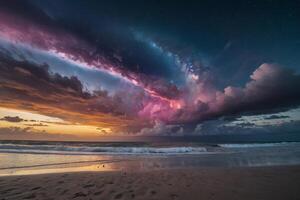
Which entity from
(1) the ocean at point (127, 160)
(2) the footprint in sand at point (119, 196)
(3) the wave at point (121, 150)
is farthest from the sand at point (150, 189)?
(3) the wave at point (121, 150)

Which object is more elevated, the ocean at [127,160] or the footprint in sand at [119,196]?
the ocean at [127,160]

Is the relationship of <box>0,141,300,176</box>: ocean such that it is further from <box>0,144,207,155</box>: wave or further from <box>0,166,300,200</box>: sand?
<box>0,166,300,200</box>: sand

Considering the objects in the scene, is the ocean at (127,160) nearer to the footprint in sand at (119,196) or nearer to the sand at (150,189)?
the sand at (150,189)

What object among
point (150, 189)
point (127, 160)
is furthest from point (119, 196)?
point (127, 160)

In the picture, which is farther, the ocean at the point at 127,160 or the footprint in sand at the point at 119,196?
the ocean at the point at 127,160

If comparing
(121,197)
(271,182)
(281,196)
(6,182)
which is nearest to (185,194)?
(121,197)

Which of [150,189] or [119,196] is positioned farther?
[150,189]

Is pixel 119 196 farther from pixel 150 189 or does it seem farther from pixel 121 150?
pixel 121 150

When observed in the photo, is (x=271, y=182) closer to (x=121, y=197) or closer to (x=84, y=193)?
(x=121, y=197)

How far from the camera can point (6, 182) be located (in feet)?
29.9

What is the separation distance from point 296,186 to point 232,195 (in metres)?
3.48

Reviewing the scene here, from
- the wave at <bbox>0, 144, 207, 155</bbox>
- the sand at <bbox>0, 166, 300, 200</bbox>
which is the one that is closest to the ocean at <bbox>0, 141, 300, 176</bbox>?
the wave at <bbox>0, 144, 207, 155</bbox>

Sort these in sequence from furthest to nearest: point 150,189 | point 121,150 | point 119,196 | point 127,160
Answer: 1. point 121,150
2. point 127,160
3. point 150,189
4. point 119,196

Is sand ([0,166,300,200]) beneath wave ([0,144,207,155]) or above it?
beneath
